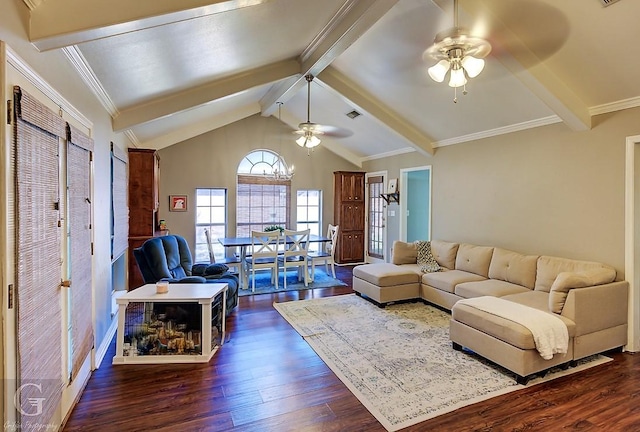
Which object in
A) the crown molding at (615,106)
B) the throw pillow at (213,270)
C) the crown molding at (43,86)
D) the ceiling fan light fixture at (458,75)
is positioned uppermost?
the crown molding at (615,106)

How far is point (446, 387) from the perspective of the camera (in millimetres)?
2734

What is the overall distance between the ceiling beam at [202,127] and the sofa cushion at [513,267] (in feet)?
17.1

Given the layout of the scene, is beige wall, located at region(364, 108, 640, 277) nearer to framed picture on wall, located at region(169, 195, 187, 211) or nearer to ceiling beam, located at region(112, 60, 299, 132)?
ceiling beam, located at region(112, 60, 299, 132)

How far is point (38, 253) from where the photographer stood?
1.84 m

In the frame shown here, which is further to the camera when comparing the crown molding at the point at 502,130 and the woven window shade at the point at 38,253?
the crown molding at the point at 502,130

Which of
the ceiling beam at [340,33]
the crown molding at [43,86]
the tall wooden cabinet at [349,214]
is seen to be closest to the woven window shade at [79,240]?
the crown molding at [43,86]

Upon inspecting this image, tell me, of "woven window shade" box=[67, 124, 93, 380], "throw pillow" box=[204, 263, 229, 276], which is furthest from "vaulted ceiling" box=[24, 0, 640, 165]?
"throw pillow" box=[204, 263, 229, 276]

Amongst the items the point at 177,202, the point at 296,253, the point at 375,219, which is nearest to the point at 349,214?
the point at 375,219

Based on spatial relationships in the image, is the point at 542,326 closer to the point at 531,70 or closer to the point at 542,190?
the point at 542,190

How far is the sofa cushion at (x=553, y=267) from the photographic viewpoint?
363 centimetres

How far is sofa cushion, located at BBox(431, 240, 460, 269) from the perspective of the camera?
5234 mm

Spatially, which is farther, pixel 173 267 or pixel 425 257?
pixel 425 257

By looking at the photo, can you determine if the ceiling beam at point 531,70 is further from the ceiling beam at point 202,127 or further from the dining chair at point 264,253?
the ceiling beam at point 202,127

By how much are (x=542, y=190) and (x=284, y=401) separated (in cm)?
394
